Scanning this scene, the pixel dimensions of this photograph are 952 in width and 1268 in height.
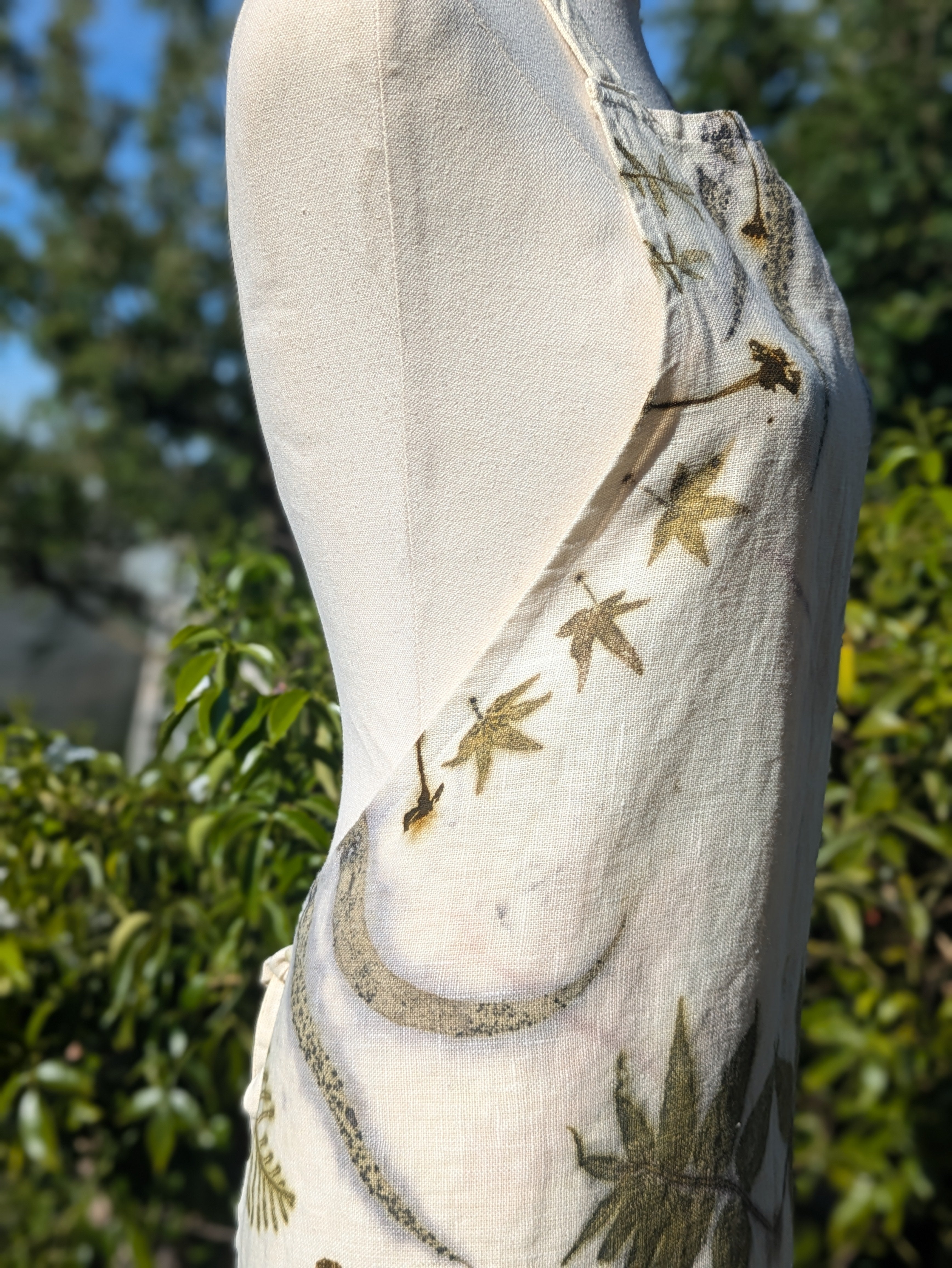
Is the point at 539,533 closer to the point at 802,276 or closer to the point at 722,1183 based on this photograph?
the point at 802,276

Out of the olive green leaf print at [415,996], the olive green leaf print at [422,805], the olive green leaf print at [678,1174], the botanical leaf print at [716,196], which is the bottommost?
the olive green leaf print at [678,1174]

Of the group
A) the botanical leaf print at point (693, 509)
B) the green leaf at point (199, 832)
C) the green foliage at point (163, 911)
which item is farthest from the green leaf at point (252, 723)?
the botanical leaf print at point (693, 509)

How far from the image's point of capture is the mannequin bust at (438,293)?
1.95 ft

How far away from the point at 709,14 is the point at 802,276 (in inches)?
160

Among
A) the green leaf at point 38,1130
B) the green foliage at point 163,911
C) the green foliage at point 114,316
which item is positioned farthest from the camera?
the green foliage at point 114,316

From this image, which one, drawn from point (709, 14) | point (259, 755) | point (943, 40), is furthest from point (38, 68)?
point (259, 755)

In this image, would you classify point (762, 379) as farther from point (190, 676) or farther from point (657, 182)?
point (190, 676)

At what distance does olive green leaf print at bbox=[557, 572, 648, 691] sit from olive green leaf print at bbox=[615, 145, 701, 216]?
0.22 metres

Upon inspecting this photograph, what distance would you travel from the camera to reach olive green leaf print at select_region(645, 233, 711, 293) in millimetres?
580

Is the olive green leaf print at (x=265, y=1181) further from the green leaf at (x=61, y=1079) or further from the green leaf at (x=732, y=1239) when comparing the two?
the green leaf at (x=61, y=1079)

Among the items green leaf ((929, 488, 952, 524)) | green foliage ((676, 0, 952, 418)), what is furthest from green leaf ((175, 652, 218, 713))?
green foliage ((676, 0, 952, 418))

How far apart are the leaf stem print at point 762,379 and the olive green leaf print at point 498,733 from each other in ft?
0.53

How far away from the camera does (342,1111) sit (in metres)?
0.55

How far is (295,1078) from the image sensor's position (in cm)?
58
